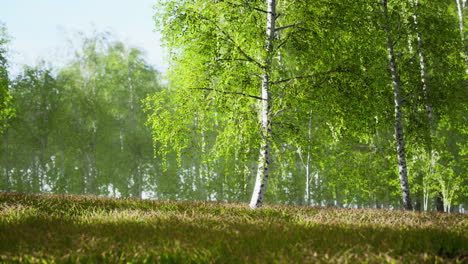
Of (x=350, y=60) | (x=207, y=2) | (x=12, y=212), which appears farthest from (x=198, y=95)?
(x=12, y=212)

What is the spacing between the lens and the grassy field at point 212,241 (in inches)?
148

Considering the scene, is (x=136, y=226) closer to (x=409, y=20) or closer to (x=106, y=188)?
(x=409, y=20)

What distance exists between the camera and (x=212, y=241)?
14.4 ft

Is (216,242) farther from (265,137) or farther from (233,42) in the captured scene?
(233,42)

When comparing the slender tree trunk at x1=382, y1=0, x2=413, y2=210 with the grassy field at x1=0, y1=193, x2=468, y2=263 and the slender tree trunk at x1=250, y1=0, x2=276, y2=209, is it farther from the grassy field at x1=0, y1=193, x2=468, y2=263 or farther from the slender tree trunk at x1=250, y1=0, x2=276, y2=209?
the grassy field at x1=0, y1=193, x2=468, y2=263

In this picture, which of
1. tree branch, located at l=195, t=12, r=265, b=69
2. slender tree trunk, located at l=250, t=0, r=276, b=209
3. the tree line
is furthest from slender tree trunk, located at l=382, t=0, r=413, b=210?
tree branch, located at l=195, t=12, r=265, b=69

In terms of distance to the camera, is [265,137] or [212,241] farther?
[265,137]

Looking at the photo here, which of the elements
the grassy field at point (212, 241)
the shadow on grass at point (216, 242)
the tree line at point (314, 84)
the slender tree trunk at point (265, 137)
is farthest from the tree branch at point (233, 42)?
the shadow on grass at point (216, 242)

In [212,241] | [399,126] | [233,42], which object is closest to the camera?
[212,241]

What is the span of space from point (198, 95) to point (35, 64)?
74.4 feet

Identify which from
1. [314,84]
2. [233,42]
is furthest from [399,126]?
[233,42]

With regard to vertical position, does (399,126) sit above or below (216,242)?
above

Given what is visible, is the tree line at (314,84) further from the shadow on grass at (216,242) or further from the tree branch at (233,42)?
the shadow on grass at (216,242)

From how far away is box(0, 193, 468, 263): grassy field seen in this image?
12.3 feet
